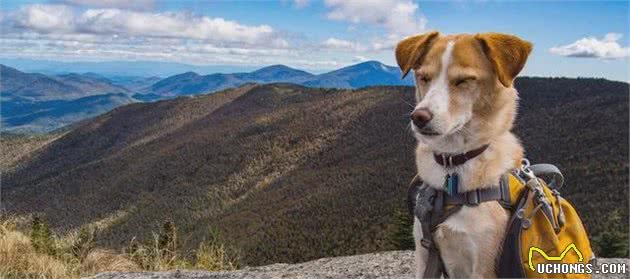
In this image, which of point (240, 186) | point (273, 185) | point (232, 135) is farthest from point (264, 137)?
point (273, 185)

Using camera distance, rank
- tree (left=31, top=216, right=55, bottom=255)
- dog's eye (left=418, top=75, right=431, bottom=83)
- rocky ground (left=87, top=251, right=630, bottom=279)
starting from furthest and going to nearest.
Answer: tree (left=31, top=216, right=55, bottom=255)
rocky ground (left=87, top=251, right=630, bottom=279)
dog's eye (left=418, top=75, right=431, bottom=83)

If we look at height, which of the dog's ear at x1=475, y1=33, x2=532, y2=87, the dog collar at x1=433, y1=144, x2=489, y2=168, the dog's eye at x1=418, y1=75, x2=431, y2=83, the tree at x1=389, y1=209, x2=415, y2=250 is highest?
the dog's ear at x1=475, y1=33, x2=532, y2=87

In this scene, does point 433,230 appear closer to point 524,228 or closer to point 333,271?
point 524,228

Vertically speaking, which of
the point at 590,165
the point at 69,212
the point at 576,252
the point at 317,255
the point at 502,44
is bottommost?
the point at 69,212

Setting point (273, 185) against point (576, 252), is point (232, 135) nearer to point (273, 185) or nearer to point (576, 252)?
point (273, 185)

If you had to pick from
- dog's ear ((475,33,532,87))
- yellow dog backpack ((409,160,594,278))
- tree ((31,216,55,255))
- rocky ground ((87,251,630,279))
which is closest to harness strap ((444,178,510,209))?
yellow dog backpack ((409,160,594,278))

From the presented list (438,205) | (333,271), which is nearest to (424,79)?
(438,205)

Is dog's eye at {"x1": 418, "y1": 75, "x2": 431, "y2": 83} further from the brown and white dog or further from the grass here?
the grass

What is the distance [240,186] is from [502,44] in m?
145

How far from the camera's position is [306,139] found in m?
166

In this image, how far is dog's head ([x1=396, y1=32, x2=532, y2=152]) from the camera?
352 centimetres

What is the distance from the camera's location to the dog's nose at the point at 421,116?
3.47m

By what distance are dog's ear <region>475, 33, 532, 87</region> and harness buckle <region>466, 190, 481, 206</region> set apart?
2.07 ft

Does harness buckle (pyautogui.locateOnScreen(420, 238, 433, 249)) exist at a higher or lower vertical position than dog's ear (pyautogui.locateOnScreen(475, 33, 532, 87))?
lower
